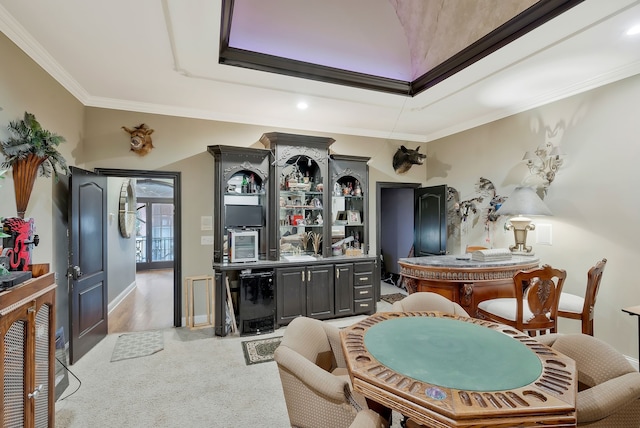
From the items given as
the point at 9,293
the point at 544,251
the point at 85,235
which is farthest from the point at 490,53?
the point at 85,235

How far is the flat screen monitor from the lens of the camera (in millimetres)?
4039

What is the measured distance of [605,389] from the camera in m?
1.30

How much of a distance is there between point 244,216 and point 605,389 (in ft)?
12.1

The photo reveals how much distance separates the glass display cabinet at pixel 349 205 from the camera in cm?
451

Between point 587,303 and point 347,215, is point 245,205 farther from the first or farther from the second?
point 587,303

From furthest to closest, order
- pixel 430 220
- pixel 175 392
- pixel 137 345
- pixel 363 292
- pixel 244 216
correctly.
Answer: 1. pixel 430 220
2. pixel 363 292
3. pixel 244 216
4. pixel 137 345
5. pixel 175 392

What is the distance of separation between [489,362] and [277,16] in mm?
2989

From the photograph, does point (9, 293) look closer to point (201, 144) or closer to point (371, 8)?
point (201, 144)

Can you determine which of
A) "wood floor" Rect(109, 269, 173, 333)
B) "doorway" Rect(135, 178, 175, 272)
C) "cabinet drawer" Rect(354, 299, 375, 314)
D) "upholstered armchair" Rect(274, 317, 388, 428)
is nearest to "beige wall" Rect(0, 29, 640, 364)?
"wood floor" Rect(109, 269, 173, 333)

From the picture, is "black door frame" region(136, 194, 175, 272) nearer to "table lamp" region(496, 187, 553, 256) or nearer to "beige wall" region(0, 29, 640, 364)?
"beige wall" region(0, 29, 640, 364)

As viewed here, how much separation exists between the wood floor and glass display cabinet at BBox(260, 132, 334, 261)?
193cm

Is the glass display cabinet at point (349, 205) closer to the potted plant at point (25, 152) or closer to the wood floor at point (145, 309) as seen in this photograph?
the wood floor at point (145, 309)

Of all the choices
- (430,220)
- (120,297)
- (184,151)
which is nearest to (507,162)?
(430,220)

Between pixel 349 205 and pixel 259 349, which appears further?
pixel 349 205
